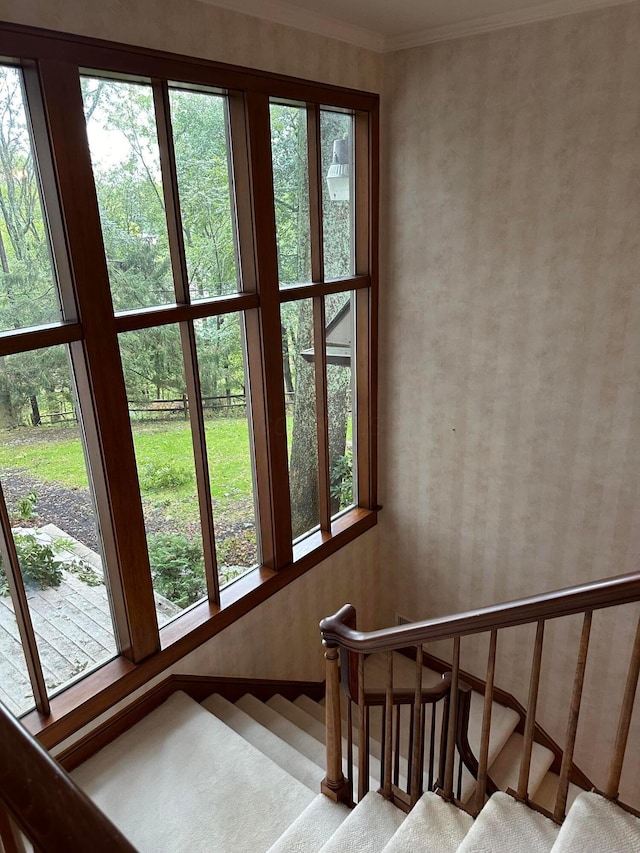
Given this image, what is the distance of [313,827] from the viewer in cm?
244

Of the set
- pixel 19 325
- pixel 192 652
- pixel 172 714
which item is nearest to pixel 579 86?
pixel 19 325

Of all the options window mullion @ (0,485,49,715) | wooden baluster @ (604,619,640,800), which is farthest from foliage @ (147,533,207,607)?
wooden baluster @ (604,619,640,800)

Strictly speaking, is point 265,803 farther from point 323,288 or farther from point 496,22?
point 496,22

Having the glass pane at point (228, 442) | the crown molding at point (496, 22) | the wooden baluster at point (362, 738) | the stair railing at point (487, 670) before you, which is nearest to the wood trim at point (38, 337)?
the glass pane at point (228, 442)

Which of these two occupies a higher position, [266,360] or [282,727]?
[266,360]

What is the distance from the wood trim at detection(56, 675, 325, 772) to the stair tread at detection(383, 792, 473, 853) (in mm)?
1569

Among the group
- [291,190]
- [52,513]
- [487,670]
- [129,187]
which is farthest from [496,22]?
[52,513]

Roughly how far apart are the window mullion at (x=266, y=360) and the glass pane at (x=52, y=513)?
1.08m

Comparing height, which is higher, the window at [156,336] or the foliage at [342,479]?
the window at [156,336]

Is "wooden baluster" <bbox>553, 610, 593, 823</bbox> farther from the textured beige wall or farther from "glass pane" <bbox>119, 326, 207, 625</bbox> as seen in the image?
the textured beige wall

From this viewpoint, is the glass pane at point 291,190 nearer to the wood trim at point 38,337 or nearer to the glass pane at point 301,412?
the glass pane at point 301,412

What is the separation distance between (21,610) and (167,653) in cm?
88

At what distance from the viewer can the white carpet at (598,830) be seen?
1658 millimetres

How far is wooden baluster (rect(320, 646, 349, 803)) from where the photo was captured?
7.83 feet
